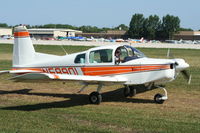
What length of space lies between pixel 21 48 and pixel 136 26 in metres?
134

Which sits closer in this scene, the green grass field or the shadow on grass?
the green grass field

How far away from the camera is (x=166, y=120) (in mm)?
7738

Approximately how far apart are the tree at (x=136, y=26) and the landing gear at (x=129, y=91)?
429ft

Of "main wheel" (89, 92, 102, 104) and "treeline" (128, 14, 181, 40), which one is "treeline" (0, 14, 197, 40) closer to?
"treeline" (128, 14, 181, 40)

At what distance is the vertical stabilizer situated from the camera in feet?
36.5

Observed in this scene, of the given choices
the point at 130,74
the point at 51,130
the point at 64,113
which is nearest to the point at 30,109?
the point at 64,113

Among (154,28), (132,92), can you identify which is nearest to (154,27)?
(154,28)

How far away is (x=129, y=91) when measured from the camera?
1112cm

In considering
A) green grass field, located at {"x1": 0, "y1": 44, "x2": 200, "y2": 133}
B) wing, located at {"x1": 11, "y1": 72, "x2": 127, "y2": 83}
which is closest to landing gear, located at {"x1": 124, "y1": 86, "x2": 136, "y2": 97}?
green grass field, located at {"x1": 0, "y1": 44, "x2": 200, "y2": 133}

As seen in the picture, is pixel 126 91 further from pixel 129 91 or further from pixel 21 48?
pixel 21 48

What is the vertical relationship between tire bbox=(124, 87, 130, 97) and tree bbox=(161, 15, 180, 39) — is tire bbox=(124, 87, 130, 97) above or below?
below

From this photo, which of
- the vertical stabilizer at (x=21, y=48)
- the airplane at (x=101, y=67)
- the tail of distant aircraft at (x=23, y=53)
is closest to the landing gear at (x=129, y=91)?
the airplane at (x=101, y=67)

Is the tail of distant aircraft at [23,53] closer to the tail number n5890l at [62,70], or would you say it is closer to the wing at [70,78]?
the tail number n5890l at [62,70]

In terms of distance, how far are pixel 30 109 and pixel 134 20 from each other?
451 ft
